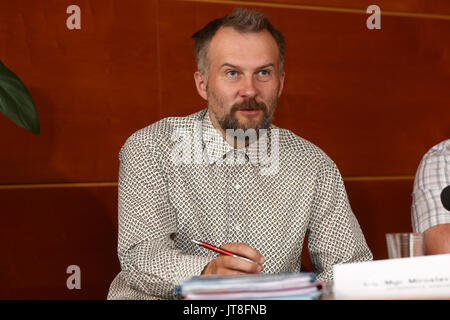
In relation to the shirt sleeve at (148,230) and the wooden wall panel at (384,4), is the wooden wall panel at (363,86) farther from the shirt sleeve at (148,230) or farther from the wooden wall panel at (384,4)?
the shirt sleeve at (148,230)

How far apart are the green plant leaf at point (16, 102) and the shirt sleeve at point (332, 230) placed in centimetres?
86

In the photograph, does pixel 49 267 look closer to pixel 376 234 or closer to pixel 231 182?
pixel 231 182

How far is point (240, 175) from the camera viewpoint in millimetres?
1866

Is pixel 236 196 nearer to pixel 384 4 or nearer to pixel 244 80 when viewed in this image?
pixel 244 80

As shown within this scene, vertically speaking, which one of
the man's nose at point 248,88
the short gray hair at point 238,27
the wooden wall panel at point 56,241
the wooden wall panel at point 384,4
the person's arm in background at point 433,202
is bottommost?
the wooden wall panel at point 56,241

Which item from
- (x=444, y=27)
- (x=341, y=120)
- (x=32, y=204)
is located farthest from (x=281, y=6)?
(x=32, y=204)

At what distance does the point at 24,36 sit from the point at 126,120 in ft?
1.50

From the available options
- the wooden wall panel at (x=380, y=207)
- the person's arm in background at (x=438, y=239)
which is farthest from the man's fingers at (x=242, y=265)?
the wooden wall panel at (x=380, y=207)

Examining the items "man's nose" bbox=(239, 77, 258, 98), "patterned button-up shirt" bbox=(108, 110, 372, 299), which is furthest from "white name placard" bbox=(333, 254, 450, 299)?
"man's nose" bbox=(239, 77, 258, 98)

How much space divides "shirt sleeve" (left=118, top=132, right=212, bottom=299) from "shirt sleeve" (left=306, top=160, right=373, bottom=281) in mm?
437

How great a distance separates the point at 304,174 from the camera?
1.88 m

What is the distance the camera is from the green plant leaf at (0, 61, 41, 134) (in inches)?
64.7

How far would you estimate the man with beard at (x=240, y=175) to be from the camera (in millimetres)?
1772

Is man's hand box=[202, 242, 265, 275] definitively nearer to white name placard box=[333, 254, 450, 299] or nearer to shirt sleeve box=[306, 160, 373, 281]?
white name placard box=[333, 254, 450, 299]
